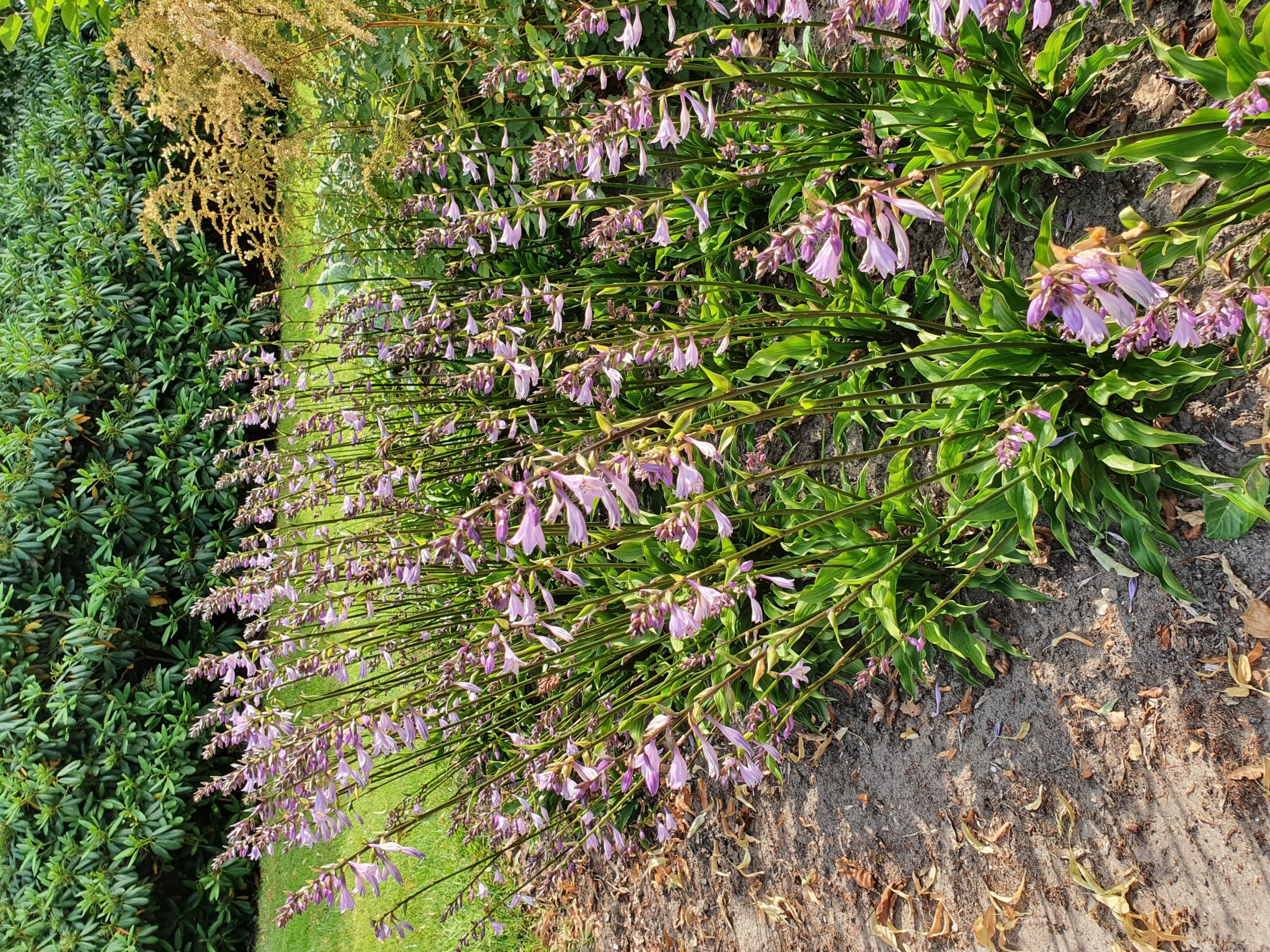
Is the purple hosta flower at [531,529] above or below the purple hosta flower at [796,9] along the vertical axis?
below

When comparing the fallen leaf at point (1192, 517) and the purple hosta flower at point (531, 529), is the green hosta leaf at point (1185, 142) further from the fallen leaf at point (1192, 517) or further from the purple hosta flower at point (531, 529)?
the purple hosta flower at point (531, 529)

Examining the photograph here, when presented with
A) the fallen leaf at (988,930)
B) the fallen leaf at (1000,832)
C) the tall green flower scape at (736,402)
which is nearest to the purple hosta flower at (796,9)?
the tall green flower scape at (736,402)

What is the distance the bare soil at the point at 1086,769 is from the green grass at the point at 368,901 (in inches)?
90.4

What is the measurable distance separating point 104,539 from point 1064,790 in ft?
21.0

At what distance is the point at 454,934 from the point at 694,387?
11.6ft

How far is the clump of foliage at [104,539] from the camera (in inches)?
209

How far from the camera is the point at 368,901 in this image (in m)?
5.31

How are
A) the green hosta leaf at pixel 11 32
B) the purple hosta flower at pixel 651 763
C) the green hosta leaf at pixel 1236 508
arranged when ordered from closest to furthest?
the purple hosta flower at pixel 651 763, the green hosta leaf at pixel 1236 508, the green hosta leaf at pixel 11 32

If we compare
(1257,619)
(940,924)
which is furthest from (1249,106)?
(940,924)

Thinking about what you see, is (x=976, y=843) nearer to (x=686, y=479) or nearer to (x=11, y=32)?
(x=686, y=479)

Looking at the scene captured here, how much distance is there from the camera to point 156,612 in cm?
618

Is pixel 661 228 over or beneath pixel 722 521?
over

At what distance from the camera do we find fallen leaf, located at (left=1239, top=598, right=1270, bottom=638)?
2.06 m

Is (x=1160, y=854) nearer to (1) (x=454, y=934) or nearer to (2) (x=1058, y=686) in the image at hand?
(2) (x=1058, y=686)
